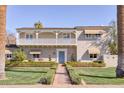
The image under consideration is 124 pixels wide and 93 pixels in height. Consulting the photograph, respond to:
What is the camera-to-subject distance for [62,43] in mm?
46281

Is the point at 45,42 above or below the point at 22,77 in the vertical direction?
above

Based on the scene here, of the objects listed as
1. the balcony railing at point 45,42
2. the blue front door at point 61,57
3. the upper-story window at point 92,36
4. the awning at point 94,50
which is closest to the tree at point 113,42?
the awning at point 94,50

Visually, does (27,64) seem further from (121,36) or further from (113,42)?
(121,36)

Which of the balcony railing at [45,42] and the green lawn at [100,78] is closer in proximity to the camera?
the green lawn at [100,78]

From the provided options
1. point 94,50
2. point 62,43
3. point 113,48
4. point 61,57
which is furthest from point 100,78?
point 61,57

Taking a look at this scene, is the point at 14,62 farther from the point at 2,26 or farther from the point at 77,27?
the point at 2,26

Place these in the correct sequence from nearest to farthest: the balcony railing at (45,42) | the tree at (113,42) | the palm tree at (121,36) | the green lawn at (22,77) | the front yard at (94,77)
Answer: the front yard at (94,77) < the green lawn at (22,77) < the palm tree at (121,36) < the tree at (113,42) < the balcony railing at (45,42)

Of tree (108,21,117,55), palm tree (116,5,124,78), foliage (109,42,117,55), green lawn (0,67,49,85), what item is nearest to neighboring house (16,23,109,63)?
tree (108,21,117,55)

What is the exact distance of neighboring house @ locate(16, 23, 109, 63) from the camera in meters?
46.3

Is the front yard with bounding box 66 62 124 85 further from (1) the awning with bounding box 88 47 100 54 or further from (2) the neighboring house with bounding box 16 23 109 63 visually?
(2) the neighboring house with bounding box 16 23 109 63

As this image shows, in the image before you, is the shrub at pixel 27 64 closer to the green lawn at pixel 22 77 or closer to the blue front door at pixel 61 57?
the blue front door at pixel 61 57

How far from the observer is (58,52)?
47094mm

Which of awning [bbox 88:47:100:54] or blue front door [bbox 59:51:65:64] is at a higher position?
awning [bbox 88:47:100:54]

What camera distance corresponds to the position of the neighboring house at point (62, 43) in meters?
46.3
